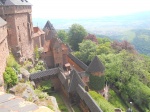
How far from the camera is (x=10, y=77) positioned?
23.9m

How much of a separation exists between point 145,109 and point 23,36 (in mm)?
27148

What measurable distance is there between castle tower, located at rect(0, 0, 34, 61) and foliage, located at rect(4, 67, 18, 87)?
8366mm

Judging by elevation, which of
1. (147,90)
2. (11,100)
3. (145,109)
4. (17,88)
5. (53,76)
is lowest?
(145,109)

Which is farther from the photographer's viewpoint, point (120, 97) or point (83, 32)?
point (83, 32)

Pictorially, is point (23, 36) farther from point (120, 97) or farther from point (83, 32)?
point (83, 32)

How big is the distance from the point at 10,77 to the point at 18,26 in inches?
481

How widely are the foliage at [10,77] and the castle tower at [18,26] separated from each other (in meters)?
8.37

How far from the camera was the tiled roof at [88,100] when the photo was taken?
24.3m

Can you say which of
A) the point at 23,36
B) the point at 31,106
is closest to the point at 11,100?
the point at 31,106

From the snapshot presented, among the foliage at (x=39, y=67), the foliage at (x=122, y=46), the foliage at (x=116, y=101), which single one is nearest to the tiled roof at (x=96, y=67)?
the foliage at (x=116, y=101)

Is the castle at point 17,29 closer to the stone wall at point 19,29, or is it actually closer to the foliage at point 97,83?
the stone wall at point 19,29

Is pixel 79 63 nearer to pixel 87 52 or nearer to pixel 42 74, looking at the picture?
pixel 87 52

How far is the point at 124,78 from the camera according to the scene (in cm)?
4003

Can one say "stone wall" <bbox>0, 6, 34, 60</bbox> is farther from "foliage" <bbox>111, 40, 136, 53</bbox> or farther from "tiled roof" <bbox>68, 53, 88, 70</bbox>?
"foliage" <bbox>111, 40, 136, 53</bbox>
